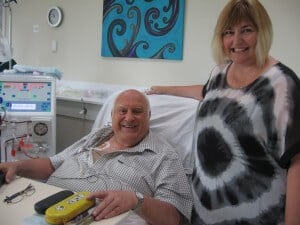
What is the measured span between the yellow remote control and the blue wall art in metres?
1.52

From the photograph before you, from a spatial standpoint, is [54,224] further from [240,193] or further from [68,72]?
[68,72]

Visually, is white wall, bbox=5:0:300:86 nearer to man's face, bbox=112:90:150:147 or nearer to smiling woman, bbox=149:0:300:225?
man's face, bbox=112:90:150:147

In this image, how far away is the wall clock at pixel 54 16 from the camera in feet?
9.41

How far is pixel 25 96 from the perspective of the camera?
2.02 meters

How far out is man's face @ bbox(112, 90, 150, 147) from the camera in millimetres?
1633

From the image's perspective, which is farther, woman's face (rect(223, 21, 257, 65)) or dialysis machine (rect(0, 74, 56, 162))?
dialysis machine (rect(0, 74, 56, 162))

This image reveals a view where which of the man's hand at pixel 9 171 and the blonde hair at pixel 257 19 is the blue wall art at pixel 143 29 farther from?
the man's hand at pixel 9 171

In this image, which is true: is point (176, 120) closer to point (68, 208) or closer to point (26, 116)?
point (26, 116)

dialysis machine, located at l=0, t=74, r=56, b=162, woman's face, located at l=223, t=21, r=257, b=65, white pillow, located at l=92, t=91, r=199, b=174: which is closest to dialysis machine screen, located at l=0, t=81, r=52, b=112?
dialysis machine, located at l=0, t=74, r=56, b=162

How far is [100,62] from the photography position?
2.71 metres

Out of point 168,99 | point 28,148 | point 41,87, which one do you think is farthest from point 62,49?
point 168,99

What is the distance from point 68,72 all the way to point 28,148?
44.6 inches

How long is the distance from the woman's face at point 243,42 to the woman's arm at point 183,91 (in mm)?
409

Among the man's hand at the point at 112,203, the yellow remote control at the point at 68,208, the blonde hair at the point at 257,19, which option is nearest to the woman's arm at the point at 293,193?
the blonde hair at the point at 257,19
